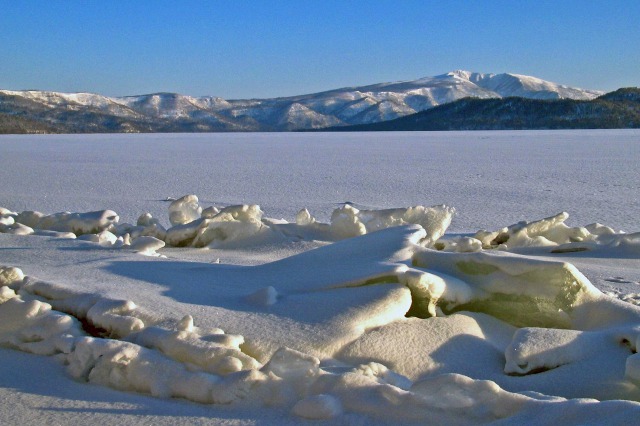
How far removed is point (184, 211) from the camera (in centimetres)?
463

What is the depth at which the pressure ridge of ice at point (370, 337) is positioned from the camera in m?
1.61

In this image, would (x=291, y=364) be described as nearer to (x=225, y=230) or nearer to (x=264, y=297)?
(x=264, y=297)

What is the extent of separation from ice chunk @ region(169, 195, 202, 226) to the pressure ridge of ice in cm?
170

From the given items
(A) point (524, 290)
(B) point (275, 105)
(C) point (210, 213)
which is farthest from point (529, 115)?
(B) point (275, 105)

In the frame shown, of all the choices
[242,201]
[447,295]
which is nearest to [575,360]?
[447,295]

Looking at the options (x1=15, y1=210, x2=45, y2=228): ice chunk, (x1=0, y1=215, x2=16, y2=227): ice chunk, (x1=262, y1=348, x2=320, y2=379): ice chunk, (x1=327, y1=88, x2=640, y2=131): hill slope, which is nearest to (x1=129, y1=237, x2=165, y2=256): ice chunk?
(x1=0, y1=215, x2=16, y2=227): ice chunk

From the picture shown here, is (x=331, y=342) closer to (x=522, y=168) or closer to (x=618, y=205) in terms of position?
(x=618, y=205)

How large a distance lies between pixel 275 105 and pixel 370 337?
14829cm

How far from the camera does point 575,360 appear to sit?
1.91 meters

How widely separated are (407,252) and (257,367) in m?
1.05

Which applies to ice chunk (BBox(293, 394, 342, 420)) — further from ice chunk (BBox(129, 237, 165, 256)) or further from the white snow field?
ice chunk (BBox(129, 237, 165, 256))

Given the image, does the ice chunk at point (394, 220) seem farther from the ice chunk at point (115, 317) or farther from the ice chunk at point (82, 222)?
the ice chunk at point (115, 317)

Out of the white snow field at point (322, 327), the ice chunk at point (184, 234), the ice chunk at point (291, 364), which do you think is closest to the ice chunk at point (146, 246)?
the white snow field at point (322, 327)

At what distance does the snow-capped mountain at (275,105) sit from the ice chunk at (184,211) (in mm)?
95539
